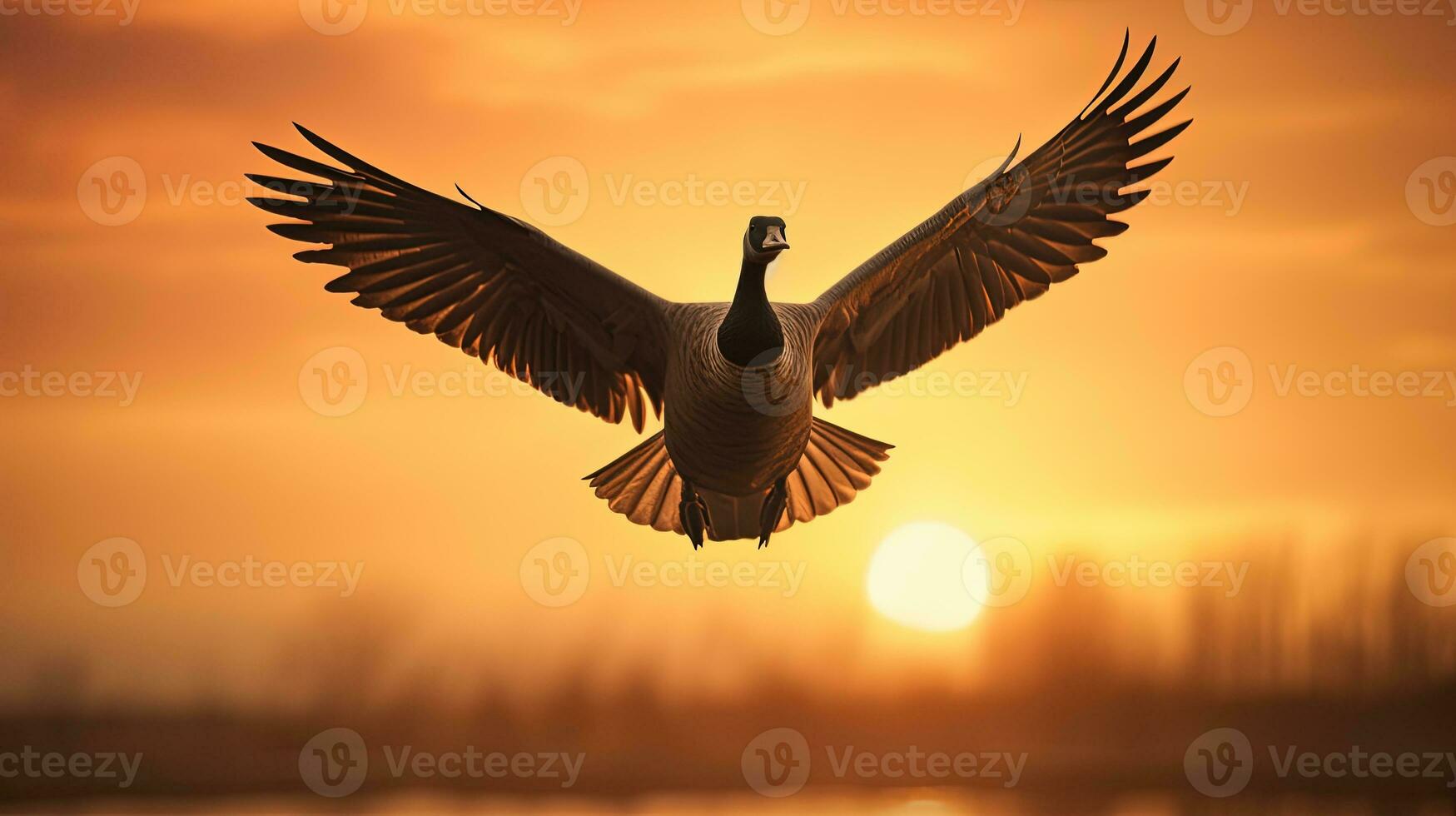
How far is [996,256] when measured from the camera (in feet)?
39.3

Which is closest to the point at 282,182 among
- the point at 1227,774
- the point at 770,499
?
the point at 770,499

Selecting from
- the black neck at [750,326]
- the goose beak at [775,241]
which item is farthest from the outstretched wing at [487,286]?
the goose beak at [775,241]

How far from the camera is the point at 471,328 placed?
11344mm

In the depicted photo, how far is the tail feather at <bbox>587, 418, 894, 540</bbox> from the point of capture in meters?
11.1

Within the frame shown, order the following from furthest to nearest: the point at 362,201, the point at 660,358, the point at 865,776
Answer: the point at 865,776 < the point at 660,358 < the point at 362,201

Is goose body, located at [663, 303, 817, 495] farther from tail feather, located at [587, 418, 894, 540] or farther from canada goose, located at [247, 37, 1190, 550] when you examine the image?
→ tail feather, located at [587, 418, 894, 540]

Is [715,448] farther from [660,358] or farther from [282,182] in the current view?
[282,182]

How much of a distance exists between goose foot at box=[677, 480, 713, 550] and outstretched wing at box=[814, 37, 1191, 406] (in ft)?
5.69

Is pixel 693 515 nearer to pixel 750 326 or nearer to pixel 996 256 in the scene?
pixel 750 326

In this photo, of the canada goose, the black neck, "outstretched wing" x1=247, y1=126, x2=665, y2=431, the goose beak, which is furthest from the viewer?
"outstretched wing" x1=247, y1=126, x2=665, y2=431

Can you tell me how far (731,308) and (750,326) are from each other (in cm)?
30

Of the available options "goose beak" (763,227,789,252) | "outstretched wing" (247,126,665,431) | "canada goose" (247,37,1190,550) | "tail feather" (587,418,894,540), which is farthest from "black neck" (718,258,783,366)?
"tail feather" (587,418,894,540)

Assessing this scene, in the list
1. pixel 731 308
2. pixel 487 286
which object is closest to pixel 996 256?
pixel 731 308

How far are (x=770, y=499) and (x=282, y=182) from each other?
4.61 meters
